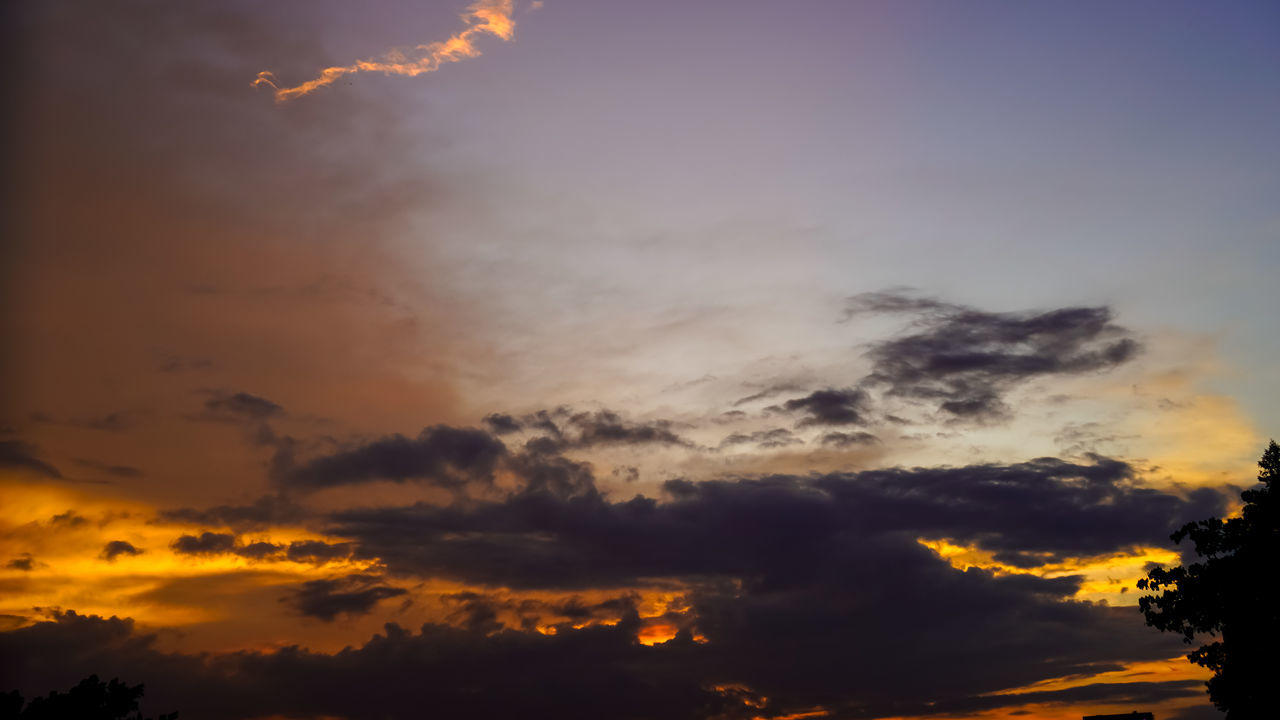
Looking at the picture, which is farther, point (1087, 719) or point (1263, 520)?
point (1087, 719)

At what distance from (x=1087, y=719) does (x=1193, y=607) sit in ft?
56.2

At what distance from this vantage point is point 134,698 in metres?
72.8

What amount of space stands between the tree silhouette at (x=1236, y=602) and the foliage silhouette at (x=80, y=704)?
77430mm

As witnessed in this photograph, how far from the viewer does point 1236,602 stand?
2231 inches

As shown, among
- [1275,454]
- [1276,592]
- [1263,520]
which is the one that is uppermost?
[1275,454]

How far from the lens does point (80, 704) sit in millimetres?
70125

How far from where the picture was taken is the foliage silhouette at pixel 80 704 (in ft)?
227

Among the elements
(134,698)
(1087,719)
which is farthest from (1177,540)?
(134,698)

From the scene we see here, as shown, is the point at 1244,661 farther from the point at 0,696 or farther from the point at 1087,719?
the point at 0,696

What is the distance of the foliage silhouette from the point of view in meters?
69.2

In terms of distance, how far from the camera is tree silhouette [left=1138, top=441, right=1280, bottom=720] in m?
55.8

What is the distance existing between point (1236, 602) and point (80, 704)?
83962mm

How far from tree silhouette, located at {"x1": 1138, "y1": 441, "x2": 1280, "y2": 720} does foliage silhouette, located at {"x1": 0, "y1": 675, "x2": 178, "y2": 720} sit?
77430mm

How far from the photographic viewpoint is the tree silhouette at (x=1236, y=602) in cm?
5578
